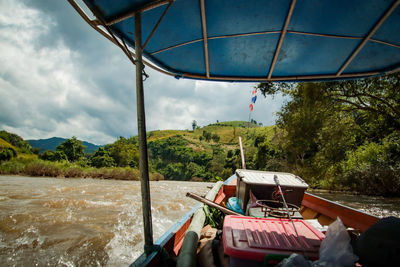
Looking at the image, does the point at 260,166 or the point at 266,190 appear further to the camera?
the point at 260,166

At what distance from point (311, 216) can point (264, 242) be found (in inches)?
145

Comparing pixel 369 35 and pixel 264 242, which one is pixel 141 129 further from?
pixel 369 35

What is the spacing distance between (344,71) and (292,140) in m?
12.2

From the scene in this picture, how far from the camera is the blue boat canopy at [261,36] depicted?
1.67m

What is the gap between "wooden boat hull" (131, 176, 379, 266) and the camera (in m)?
1.71

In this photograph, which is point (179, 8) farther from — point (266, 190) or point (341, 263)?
point (266, 190)

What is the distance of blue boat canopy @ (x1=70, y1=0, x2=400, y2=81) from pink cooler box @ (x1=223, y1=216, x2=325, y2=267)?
182 cm

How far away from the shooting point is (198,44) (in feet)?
7.30

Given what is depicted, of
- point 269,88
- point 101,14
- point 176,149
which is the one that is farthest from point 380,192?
point 176,149

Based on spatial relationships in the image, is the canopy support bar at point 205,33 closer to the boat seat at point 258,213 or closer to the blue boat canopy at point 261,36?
the blue boat canopy at point 261,36

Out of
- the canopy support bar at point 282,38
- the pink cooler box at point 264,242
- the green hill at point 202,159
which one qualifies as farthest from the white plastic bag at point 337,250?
the green hill at point 202,159

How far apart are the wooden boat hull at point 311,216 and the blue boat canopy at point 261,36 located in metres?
1.93

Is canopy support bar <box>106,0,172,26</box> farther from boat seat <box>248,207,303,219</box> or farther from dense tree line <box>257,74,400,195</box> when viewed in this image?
dense tree line <box>257,74,400,195</box>

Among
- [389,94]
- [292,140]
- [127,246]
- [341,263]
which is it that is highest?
[389,94]
